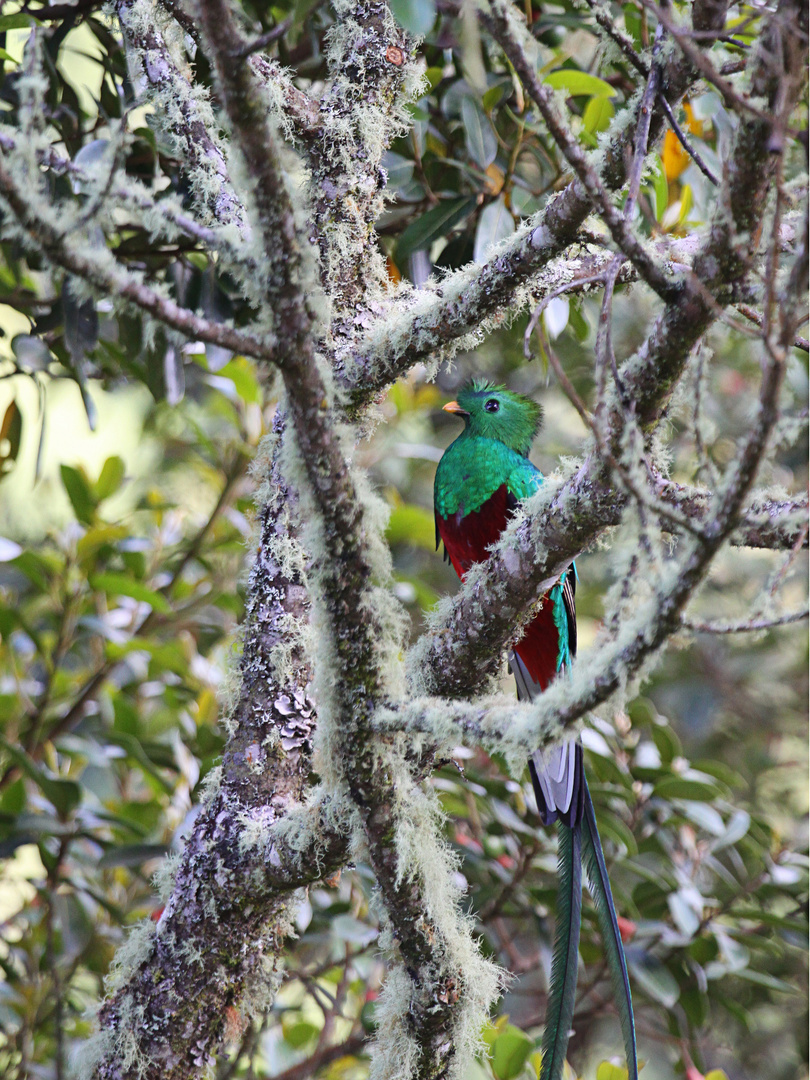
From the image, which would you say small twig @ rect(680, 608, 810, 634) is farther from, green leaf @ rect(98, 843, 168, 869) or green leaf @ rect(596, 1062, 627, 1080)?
green leaf @ rect(98, 843, 168, 869)

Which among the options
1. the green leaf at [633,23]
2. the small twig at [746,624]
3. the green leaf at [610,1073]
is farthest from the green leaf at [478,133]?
the green leaf at [610,1073]

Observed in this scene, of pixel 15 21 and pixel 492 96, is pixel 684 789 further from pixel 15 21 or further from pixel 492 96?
pixel 15 21

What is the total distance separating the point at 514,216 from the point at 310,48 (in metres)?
0.70

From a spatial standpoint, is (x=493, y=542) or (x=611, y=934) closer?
(x=611, y=934)

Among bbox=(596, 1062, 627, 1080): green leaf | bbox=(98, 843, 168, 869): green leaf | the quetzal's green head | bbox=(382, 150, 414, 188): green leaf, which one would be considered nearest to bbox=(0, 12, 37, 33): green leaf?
bbox=(382, 150, 414, 188): green leaf

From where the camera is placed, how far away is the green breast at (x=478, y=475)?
6.96 ft

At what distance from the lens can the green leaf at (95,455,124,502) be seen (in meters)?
2.31

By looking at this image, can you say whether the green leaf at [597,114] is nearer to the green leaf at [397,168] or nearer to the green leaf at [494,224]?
the green leaf at [494,224]

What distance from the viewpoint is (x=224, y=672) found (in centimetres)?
185

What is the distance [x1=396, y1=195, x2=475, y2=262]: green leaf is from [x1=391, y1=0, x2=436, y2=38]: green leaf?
0.86m

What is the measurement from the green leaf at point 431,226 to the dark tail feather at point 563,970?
1.25 metres

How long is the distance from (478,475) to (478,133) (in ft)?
2.40

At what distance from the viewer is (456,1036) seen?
1263 millimetres

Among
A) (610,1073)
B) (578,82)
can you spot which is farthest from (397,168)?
(610,1073)
